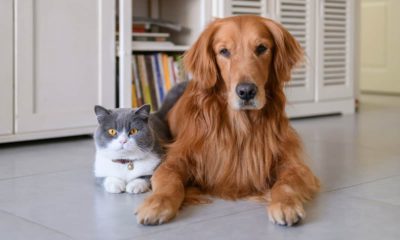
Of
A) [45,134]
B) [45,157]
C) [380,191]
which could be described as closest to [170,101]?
[45,157]

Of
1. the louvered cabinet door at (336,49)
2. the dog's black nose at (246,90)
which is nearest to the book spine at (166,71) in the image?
the louvered cabinet door at (336,49)

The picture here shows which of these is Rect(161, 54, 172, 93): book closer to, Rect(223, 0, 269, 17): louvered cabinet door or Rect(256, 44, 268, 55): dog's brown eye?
Rect(223, 0, 269, 17): louvered cabinet door

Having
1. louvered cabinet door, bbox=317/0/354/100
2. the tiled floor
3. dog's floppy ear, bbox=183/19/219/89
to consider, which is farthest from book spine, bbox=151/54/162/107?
dog's floppy ear, bbox=183/19/219/89

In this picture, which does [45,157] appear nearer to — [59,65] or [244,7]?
[59,65]

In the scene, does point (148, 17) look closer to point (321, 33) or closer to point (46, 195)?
point (321, 33)

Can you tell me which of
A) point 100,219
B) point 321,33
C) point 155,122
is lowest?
point 100,219

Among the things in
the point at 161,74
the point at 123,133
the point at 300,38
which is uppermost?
the point at 300,38

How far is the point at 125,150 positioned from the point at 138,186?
128 mm

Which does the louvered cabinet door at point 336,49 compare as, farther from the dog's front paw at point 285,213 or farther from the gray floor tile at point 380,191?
the dog's front paw at point 285,213

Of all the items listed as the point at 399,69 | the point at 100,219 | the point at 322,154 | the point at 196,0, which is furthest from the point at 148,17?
the point at 399,69

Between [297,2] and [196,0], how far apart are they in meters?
0.78

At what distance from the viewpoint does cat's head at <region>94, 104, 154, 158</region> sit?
197 centimetres

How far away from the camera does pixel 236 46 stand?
191 centimetres

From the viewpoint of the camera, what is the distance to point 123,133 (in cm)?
197
